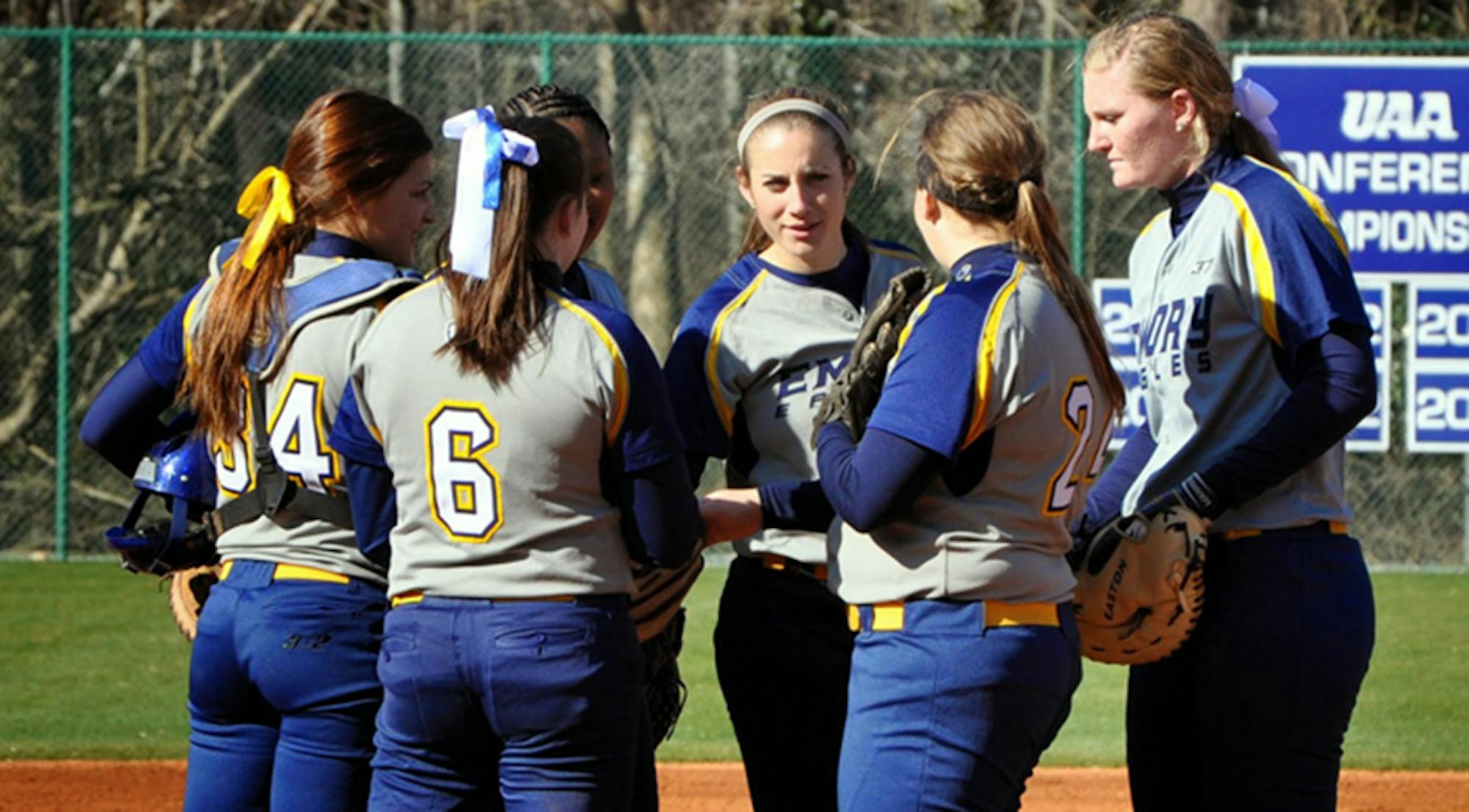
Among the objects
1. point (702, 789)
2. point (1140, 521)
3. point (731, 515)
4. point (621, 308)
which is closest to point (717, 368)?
point (621, 308)

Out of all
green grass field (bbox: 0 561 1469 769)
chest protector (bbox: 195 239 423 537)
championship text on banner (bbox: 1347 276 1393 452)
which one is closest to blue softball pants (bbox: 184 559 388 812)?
chest protector (bbox: 195 239 423 537)

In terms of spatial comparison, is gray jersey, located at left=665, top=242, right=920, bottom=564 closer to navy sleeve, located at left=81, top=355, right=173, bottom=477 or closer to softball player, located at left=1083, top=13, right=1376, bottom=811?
softball player, located at left=1083, top=13, right=1376, bottom=811

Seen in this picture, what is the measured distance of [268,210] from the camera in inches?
132

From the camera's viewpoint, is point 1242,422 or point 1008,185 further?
point 1242,422

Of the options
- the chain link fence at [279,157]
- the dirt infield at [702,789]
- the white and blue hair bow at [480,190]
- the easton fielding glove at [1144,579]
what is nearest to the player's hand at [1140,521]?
the easton fielding glove at [1144,579]

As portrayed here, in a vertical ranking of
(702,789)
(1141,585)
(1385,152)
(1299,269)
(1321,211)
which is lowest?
(702,789)

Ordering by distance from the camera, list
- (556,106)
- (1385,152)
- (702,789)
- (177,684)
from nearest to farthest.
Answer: (556,106) < (702,789) < (177,684) < (1385,152)

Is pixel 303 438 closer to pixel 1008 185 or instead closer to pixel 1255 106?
pixel 1008 185

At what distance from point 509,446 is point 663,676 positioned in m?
1.11

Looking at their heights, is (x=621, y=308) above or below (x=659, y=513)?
above

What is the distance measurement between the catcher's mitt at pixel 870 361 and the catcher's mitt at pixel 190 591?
1.44 m

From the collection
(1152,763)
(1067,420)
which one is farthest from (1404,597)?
(1067,420)

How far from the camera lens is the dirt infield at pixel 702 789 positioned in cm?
558

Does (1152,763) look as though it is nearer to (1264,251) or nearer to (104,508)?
(1264,251)
